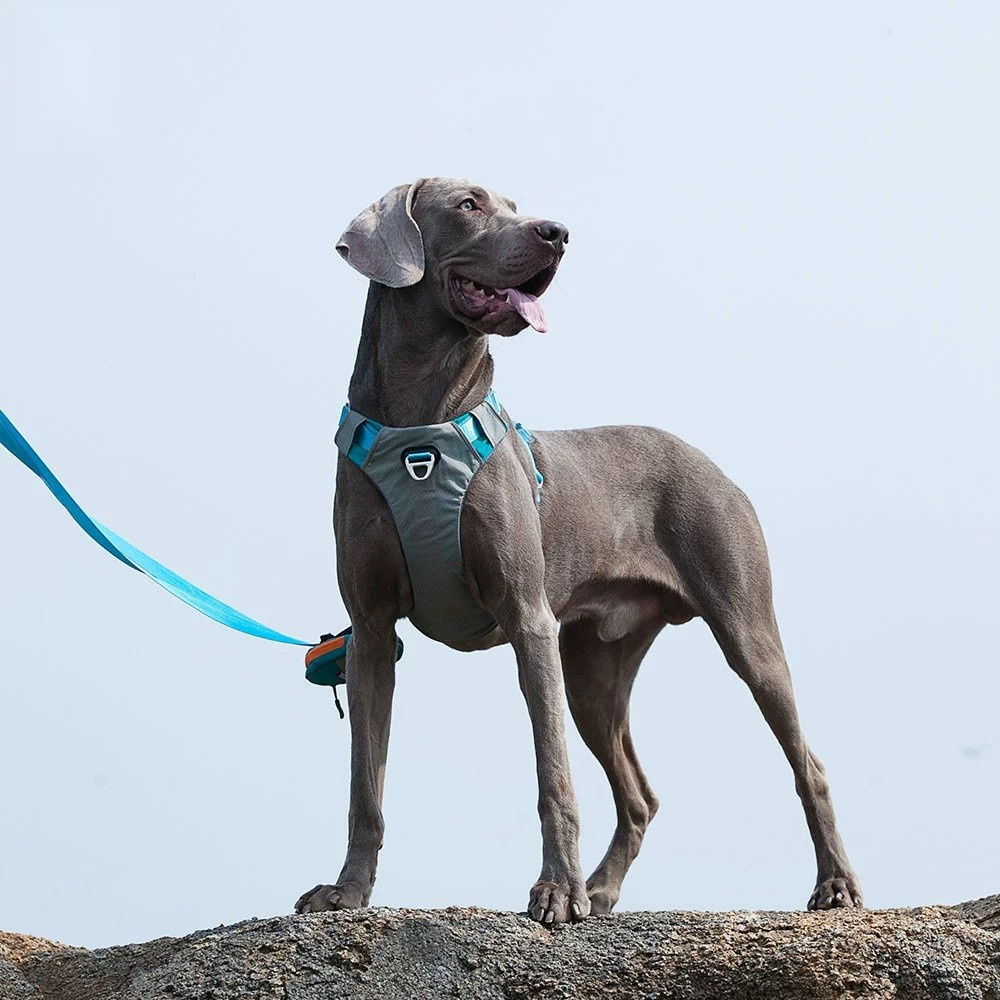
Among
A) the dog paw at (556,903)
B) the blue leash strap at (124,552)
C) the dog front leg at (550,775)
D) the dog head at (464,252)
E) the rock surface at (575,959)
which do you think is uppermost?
the dog head at (464,252)

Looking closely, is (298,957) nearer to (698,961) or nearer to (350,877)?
(350,877)

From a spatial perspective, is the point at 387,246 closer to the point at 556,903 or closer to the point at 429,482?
the point at 429,482

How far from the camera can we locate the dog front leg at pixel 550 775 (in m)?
5.20

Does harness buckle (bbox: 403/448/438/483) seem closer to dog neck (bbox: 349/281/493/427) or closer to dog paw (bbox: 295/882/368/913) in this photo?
dog neck (bbox: 349/281/493/427)

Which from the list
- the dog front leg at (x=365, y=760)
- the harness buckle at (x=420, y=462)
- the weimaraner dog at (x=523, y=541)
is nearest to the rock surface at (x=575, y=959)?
the weimaraner dog at (x=523, y=541)

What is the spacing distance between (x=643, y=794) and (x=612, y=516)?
143 centimetres

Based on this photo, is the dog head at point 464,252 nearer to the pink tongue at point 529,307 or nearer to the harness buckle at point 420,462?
the pink tongue at point 529,307

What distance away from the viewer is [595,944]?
5055 millimetres

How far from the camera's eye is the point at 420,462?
578cm

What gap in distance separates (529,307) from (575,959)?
2255 millimetres

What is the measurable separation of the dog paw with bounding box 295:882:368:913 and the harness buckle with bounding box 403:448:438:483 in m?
1.45

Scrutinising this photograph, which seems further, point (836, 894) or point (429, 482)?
point (836, 894)

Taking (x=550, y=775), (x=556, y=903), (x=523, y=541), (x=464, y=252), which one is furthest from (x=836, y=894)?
(x=464, y=252)

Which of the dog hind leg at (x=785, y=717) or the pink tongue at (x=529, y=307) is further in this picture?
the dog hind leg at (x=785, y=717)
